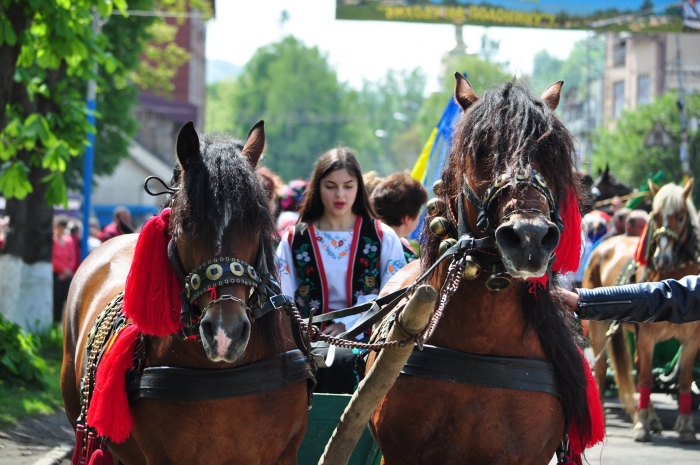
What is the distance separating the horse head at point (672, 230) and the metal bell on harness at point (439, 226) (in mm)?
5623

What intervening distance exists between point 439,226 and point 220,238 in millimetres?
947

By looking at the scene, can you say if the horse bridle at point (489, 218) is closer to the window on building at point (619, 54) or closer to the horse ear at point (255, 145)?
the horse ear at point (255, 145)

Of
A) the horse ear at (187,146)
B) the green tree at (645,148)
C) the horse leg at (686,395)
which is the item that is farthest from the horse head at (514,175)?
the green tree at (645,148)

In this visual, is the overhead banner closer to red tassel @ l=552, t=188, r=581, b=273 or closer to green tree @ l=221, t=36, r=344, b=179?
red tassel @ l=552, t=188, r=581, b=273

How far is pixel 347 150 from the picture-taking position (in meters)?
6.27

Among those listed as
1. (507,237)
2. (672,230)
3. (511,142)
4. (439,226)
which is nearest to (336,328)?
(439,226)

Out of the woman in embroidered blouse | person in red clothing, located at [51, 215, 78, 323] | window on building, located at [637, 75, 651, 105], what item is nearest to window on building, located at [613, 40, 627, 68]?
window on building, located at [637, 75, 651, 105]

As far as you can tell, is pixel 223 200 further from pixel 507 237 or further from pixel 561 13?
pixel 561 13

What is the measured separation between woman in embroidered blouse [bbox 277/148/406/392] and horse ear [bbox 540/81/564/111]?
6.03 feet

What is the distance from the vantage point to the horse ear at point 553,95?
4321 mm

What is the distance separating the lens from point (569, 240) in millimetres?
3947

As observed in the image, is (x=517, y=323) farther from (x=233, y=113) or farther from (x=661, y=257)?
(x=233, y=113)

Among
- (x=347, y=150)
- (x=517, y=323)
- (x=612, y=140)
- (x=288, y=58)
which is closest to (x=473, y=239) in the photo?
(x=517, y=323)

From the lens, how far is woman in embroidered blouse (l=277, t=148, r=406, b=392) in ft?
19.5
